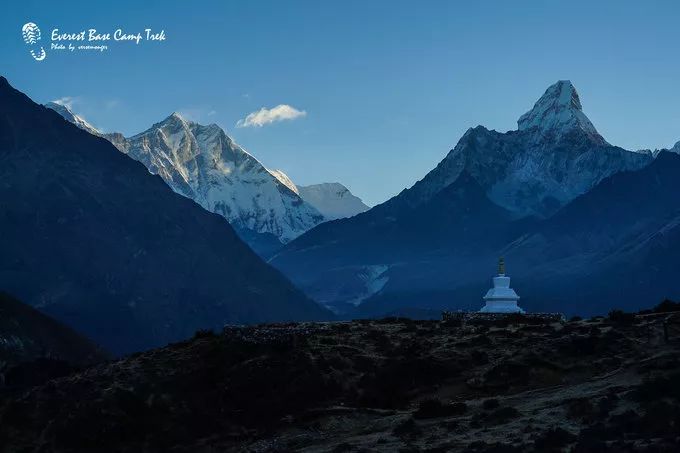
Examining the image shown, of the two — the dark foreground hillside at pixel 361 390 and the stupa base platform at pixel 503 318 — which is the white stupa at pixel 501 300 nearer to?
the stupa base platform at pixel 503 318

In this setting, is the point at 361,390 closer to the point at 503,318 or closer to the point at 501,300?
the point at 503,318

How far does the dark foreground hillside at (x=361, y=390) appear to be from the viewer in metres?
55.7

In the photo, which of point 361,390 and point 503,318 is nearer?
point 361,390

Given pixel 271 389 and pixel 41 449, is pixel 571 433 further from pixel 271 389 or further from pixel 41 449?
pixel 41 449

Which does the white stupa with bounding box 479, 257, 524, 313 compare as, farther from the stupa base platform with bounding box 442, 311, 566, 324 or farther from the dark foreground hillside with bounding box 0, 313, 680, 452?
the dark foreground hillside with bounding box 0, 313, 680, 452

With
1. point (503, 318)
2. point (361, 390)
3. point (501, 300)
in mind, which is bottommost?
point (361, 390)

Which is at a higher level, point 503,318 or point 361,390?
point 503,318

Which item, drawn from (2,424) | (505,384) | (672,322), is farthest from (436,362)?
(2,424)

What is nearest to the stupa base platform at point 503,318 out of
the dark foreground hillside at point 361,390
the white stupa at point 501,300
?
the dark foreground hillside at point 361,390

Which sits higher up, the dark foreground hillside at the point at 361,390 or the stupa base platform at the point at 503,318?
the stupa base platform at the point at 503,318

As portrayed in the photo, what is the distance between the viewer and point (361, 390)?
68.8 meters

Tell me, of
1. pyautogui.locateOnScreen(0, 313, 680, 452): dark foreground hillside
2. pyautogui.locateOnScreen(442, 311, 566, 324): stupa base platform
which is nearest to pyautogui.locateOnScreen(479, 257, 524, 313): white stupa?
pyautogui.locateOnScreen(442, 311, 566, 324): stupa base platform

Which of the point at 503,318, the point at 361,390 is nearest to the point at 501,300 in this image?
the point at 503,318

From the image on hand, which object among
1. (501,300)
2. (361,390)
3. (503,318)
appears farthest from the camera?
(501,300)
